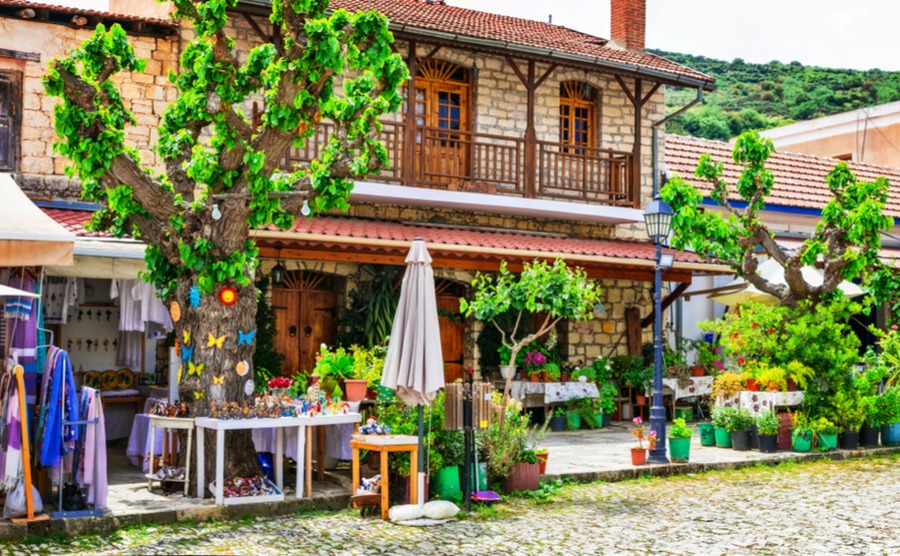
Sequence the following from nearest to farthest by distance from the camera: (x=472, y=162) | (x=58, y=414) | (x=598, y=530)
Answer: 1. (x=58, y=414)
2. (x=598, y=530)
3. (x=472, y=162)

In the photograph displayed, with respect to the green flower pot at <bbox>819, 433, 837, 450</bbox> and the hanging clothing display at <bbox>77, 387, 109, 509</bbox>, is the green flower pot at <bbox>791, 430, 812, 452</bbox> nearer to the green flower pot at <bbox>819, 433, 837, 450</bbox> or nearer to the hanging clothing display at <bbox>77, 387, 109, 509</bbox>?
the green flower pot at <bbox>819, 433, 837, 450</bbox>

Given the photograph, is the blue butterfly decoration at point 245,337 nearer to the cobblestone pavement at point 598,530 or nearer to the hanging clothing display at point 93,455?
the hanging clothing display at point 93,455

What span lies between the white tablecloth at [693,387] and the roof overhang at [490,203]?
2.82 m

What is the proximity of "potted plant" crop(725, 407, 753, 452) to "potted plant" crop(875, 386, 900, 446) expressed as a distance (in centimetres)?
213

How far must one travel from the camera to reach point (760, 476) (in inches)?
456

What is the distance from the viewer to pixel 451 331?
53.5 ft

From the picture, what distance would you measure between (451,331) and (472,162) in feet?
9.09

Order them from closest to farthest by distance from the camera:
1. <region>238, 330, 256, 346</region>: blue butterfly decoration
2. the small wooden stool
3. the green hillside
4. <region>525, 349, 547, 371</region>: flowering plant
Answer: the small wooden stool → <region>238, 330, 256, 346</region>: blue butterfly decoration → <region>525, 349, 547, 371</region>: flowering plant → the green hillside

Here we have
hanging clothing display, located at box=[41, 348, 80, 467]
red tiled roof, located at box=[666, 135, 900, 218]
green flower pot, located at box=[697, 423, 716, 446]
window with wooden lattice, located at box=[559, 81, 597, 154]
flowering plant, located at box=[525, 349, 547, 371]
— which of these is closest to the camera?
hanging clothing display, located at box=[41, 348, 80, 467]

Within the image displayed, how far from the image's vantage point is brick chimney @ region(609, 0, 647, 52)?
1878 centimetres

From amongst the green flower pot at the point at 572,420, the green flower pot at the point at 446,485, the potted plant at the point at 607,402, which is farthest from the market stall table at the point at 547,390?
the green flower pot at the point at 446,485

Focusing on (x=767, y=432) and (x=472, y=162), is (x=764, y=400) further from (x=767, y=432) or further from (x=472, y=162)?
(x=472, y=162)

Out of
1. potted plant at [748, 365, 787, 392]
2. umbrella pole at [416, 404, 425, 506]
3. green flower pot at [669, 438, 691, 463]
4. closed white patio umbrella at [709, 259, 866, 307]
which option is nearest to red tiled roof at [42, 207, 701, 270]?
closed white patio umbrella at [709, 259, 866, 307]

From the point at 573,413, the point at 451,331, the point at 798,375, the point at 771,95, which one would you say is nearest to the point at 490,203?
the point at 451,331
